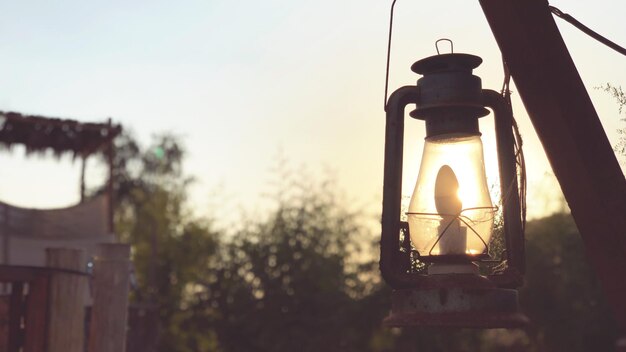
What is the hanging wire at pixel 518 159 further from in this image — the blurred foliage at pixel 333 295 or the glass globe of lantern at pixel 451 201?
the blurred foliage at pixel 333 295

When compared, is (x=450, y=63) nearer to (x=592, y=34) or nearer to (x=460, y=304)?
(x=592, y=34)

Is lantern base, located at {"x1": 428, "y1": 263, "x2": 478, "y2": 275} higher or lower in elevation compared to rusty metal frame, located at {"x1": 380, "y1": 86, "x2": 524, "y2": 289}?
lower

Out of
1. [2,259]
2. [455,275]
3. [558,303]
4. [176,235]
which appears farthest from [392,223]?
[176,235]

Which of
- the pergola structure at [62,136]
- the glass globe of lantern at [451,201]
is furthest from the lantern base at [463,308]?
the pergola structure at [62,136]

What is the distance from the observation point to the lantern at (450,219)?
211 centimetres

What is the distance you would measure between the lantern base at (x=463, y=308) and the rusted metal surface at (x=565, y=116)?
253 mm

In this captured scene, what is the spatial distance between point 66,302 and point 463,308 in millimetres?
2923

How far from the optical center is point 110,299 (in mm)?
4656

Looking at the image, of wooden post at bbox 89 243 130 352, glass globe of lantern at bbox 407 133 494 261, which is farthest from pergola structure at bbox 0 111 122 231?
glass globe of lantern at bbox 407 133 494 261

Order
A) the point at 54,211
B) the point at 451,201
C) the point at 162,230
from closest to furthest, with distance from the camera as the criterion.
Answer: the point at 451,201 → the point at 54,211 → the point at 162,230

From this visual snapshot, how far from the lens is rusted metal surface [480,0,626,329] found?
2016 mm

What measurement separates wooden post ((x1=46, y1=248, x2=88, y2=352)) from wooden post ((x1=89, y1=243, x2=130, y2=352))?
0.08 meters

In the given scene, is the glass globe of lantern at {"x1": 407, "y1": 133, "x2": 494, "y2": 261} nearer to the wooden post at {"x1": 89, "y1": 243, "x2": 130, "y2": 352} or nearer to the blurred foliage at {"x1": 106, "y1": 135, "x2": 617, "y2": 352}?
the wooden post at {"x1": 89, "y1": 243, "x2": 130, "y2": 352}

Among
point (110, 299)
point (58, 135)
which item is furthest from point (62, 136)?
point (110, 299)
